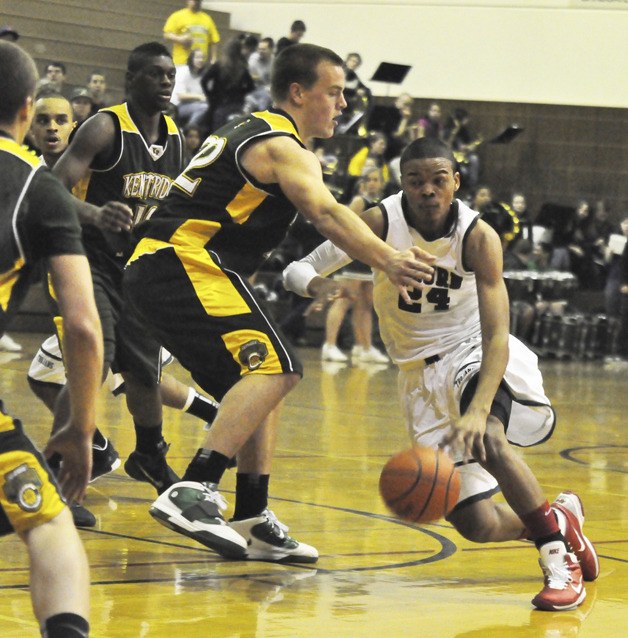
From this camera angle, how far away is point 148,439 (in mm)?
6582

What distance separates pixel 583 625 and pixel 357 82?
53.2 feet

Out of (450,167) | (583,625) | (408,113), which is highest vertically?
(408,113)

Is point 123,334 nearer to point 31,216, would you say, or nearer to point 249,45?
point 31,216

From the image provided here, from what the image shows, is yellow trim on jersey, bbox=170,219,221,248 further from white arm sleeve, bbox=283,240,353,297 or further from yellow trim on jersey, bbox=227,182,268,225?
white arm sleeve, bbox=283,240,353,297

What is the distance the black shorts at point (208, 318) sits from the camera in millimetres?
5250

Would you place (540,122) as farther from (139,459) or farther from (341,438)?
(139,459)

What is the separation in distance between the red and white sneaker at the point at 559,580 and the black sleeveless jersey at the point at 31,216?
2184 millimetres

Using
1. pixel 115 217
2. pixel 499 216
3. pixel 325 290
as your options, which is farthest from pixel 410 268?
pixel 499 216

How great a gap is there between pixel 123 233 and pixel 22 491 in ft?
10.5

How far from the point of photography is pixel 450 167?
5.42m

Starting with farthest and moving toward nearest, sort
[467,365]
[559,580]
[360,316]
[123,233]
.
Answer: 1. [360,316]
2. [123,233]
3. [467,365]
4. [559,580]

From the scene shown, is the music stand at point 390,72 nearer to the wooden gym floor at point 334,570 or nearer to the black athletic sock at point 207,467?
the wooden gym floor at point 334,570

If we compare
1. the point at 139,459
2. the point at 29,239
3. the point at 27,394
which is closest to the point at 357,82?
the point at 27,394

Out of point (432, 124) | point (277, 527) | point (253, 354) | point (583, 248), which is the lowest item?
point (277, 527)
